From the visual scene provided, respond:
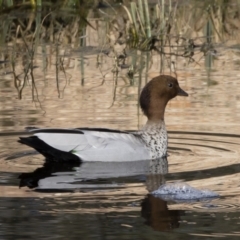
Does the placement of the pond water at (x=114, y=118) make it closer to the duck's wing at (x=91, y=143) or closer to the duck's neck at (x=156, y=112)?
the duck's wing at (x=91, y=143)

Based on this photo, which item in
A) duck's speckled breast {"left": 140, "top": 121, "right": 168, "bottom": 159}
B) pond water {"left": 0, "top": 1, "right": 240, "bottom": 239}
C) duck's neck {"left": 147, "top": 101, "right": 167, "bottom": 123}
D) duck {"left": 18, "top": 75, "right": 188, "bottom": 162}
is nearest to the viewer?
pond water {"left": 0, "top": 1, "right": 240, "bottom": 239}

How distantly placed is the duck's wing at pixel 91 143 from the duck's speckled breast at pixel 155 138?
324 millimetres

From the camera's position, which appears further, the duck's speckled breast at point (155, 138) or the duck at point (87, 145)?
the duck's speckled breast at point (155, 138)

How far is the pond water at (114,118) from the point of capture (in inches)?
239

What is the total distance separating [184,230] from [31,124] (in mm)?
3385

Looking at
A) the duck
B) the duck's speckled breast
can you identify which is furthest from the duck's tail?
the duck's speckled breast

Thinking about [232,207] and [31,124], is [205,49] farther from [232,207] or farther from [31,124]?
[232,207]

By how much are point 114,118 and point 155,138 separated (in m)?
0.83

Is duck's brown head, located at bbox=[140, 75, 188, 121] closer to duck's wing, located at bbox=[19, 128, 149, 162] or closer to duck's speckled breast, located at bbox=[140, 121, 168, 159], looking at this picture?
duck's speckled breast, located at bbox=[140, 121, 168, 159]

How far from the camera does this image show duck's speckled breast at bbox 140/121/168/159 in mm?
8414

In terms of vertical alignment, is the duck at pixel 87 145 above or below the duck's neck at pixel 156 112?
below

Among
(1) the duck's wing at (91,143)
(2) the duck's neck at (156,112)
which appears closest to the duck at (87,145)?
(1) the duck's wing at (91,143)

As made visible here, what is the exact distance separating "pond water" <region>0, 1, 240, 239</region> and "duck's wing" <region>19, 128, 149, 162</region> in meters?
0.11

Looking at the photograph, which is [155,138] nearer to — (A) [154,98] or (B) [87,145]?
(A) [154,98]
